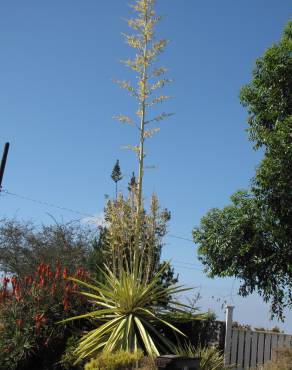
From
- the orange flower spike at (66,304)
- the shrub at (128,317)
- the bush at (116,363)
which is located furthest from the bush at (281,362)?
the orange flower spike at (66,304)

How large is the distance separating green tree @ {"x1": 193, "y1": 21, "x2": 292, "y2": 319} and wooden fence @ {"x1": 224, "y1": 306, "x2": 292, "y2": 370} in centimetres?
56

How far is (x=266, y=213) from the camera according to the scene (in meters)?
12.1

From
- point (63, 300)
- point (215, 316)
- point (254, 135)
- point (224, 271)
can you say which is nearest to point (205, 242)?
point (224, 271)

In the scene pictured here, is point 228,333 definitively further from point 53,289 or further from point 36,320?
point 36,320

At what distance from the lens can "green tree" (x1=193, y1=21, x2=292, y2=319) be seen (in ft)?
38.2

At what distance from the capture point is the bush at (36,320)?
412 inches

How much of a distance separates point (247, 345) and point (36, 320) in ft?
16.1

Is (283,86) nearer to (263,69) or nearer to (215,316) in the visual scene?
(263,69)

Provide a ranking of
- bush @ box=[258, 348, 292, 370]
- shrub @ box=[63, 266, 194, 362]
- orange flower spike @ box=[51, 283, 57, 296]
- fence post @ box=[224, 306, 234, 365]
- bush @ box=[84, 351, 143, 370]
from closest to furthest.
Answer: bush @ box=[84, 351, 143, 370] < bush @ box=[258, 348, 292, 370] < shrub @ box=[63, 266, 194, 362] < orange flower spike @ box=[51, 283, 57, 296] < fence post @ box=[224, 306, 234, 365]

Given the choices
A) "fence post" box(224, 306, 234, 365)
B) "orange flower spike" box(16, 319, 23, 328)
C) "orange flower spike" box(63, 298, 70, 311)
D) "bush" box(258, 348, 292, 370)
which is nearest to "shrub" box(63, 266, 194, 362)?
"orange flower spike" box(63, 298, 70, 311)

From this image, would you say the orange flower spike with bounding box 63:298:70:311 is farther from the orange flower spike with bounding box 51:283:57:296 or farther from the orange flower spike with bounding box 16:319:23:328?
the orange flower spike with bounding box 16:319:23:328

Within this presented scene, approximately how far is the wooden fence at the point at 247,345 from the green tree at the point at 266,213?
0.56 m

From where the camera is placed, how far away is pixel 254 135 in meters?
13.0

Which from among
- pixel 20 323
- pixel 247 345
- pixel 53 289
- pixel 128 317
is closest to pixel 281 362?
pixel 128 317
